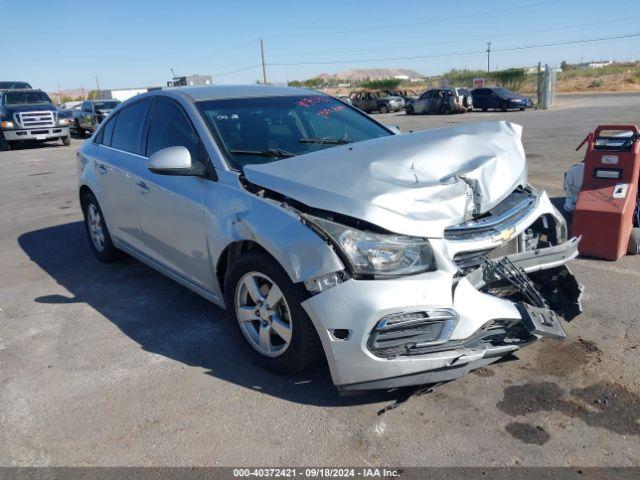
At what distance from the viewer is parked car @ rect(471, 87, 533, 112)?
102 ft

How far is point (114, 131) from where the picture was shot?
5.38 meters

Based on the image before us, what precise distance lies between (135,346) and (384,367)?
2.00 metres

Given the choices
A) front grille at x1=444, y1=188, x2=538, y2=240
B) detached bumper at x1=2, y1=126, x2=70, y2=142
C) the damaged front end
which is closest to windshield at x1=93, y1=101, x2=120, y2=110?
detached bumper at x1=2, y1=126, x2=70, y2=142

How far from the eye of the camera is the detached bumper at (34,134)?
66.6 feet

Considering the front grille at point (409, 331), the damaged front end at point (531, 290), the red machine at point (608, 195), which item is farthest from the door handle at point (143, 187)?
the red machine at point (608, 195)

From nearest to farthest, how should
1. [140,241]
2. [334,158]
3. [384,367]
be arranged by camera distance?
[384,367]
[334,158]
[140,241]

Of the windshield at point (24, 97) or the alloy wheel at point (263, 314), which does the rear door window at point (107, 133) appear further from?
the windshield at point (24, 97)

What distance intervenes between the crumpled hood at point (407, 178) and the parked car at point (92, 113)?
2243 centimetres

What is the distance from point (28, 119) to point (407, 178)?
20.6 meters

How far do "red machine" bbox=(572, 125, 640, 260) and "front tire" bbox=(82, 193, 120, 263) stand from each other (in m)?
4.54

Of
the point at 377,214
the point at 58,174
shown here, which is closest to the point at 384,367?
the point at 377,214

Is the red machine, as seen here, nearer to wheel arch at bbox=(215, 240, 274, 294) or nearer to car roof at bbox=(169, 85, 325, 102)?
car roof at bbox=(169, 85, 325, 102)

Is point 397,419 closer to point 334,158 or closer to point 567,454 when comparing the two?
point 567,454

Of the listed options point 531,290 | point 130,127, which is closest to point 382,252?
point 531,290
